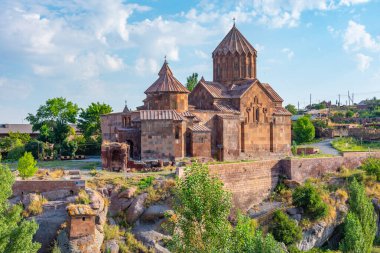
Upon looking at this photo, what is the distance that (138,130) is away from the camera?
2566cm

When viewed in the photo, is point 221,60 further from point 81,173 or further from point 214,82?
point 81,173

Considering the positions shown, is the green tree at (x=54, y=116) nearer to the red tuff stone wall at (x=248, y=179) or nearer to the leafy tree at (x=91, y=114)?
the leafy tree at (x=91, y=114)

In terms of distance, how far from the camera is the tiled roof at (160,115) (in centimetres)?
2487

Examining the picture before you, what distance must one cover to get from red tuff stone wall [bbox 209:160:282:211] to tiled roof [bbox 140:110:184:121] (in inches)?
168

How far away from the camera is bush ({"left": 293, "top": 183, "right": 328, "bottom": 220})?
2307 centimetres

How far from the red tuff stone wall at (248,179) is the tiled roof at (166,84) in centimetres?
656

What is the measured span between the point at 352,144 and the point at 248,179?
814 inches

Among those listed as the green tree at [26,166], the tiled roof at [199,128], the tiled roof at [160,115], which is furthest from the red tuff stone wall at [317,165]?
the green tree at [26,166]

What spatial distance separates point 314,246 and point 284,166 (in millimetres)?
5216

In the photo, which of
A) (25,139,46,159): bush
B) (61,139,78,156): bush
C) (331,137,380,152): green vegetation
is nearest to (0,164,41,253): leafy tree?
(25,139,46,159): bush

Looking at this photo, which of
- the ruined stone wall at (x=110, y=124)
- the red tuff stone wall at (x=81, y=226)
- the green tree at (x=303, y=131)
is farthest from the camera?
the green tree at (x=303, y=131)

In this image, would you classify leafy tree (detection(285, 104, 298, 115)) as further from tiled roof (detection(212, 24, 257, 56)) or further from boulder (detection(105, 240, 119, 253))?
boulder (detection(105, 240, 119, 253))

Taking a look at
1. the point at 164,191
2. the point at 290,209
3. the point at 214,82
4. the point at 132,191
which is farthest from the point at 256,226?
the point at 214,82

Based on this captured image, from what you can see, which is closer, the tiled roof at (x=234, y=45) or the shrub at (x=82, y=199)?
the shrub at (x=82, y=199)
